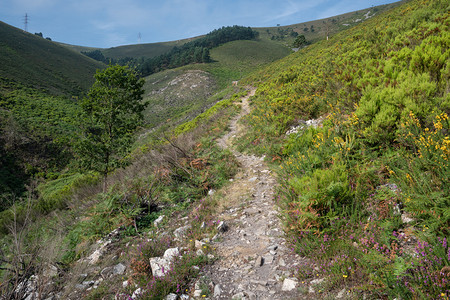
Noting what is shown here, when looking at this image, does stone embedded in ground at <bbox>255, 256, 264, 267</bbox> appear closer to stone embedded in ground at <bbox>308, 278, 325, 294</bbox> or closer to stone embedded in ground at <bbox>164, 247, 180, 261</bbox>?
stone embedded in ground at <bbox>308, 278, 325, 294</bbox>

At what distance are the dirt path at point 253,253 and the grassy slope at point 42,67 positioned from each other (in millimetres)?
64362

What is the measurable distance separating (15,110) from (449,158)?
5039 cm

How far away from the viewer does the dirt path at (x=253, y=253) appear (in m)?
2.71

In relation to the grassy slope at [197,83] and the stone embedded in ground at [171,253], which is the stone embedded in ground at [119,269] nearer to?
the stone embedded in ground at [171,253]

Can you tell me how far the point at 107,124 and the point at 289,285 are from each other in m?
15.4

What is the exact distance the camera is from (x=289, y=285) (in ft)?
8.48

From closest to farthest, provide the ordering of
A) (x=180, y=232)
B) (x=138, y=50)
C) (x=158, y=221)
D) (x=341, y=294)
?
1. (x=341, y=294)
2. (x=180, y=232)
3. (x=158, y=221)
4. (x=138, y=50)

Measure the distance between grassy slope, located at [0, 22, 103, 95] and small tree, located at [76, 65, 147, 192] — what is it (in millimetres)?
49139

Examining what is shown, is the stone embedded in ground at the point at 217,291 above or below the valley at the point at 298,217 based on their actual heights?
below

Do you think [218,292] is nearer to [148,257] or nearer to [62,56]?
[148,257]

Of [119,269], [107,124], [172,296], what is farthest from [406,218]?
[107,124]

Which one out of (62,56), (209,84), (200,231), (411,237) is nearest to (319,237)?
(411,237)

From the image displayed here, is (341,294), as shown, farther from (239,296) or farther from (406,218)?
(406,218)

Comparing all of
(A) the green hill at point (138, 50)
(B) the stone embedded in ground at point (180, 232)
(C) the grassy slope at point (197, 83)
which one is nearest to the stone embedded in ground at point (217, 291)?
(B) the stone embedded in ground at point (180, 232)
